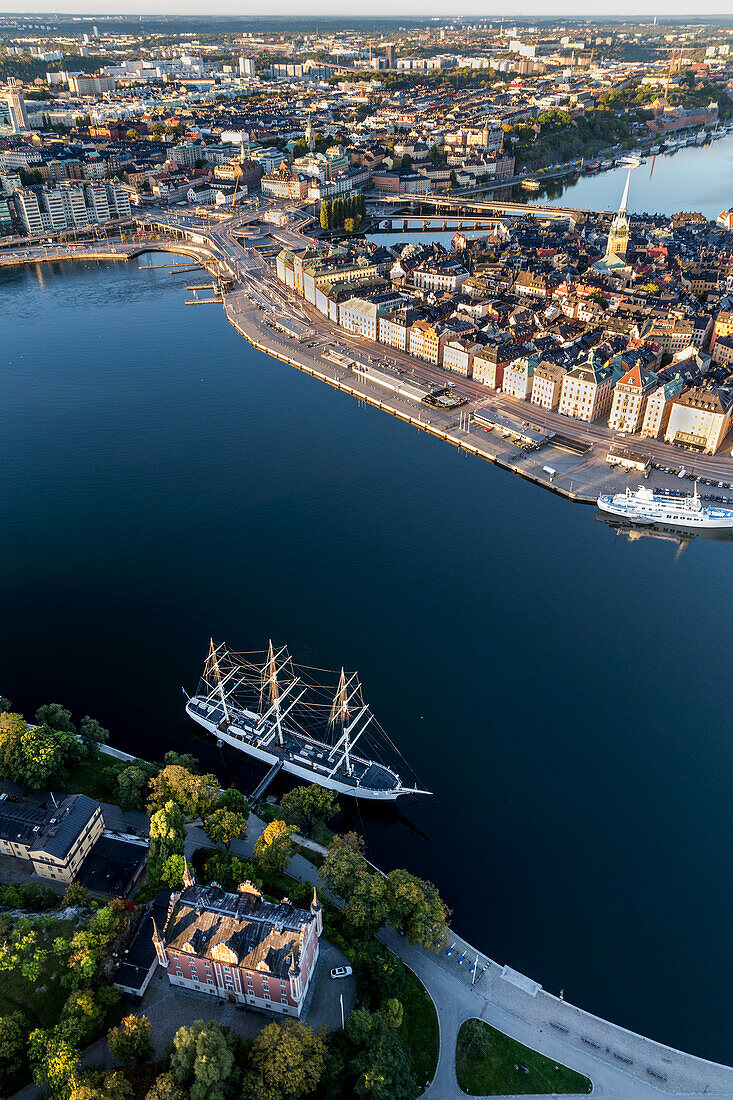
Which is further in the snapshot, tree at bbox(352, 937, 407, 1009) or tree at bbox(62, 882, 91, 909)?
tree at bbox(62, 882, 91, 909)

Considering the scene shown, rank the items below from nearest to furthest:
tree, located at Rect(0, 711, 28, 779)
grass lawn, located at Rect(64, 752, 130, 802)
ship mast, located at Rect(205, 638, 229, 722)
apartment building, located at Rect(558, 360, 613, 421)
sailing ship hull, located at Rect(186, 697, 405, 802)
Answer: tree, located at Rect(0, 711, 28, 779) → grass lawn, located at Rect(64, 752, 130, 802) → sailing ship hull, located at Rect(186, 697, 405, 802) → ship mast, located at Rect(205, 638, 229, 722) → apartment building, located at Rect(558, 360, 613, 421)

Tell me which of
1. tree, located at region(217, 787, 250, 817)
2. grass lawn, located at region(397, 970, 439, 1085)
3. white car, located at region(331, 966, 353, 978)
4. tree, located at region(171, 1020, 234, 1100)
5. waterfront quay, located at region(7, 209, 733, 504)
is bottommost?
waterfront quay, located at region(7, 209, 733, 504)

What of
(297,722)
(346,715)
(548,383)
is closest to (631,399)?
(548,383)

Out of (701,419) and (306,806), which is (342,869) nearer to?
(306,806)

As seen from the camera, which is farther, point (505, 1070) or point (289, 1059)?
point (505, 1070)

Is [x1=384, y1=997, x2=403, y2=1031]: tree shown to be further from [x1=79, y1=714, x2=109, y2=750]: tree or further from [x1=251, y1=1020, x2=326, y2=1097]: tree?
[x1=79, y1=714, x2=109, y2=750]: tree

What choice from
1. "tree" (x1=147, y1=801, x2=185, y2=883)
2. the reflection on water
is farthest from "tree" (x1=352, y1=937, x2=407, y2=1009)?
the reflection on water
